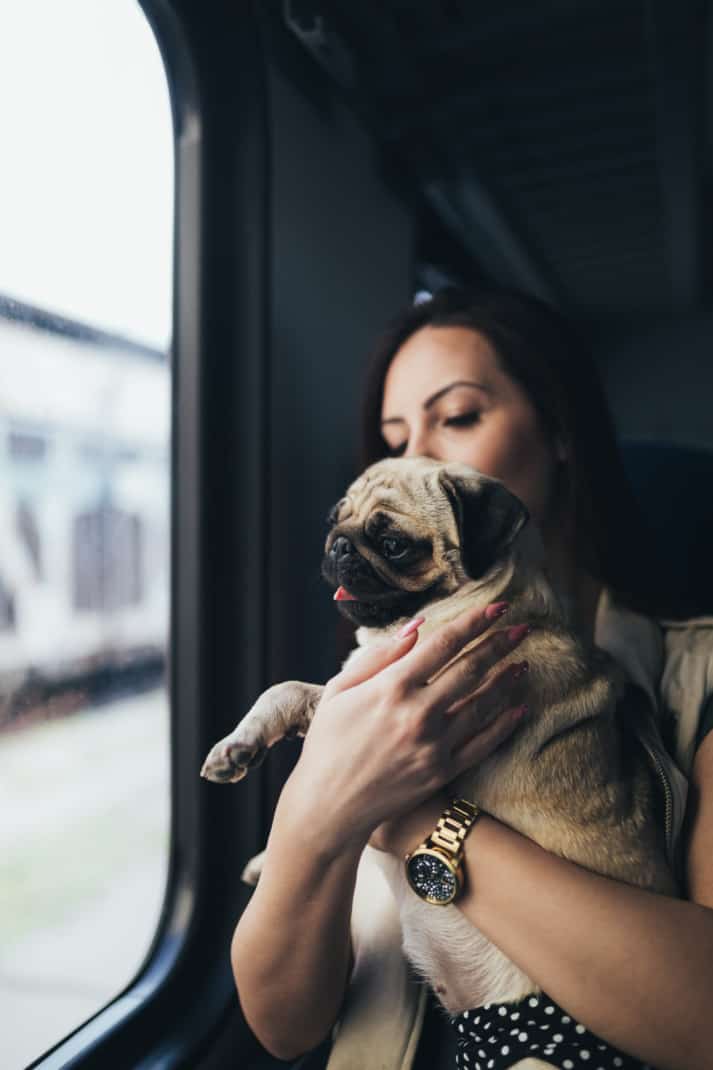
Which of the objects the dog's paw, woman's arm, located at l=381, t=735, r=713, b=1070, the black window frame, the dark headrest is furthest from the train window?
the dark headrest

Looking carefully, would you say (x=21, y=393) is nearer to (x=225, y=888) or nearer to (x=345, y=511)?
(x=345, y=511)

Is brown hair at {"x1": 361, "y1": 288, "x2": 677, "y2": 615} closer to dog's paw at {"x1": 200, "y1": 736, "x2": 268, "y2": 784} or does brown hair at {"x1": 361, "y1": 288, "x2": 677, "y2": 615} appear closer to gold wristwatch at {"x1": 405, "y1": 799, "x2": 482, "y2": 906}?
gold wristwatch at {"x1": 405, "y1": 799, "x2": 482, "y2": 906}

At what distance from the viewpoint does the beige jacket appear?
0.85 metres

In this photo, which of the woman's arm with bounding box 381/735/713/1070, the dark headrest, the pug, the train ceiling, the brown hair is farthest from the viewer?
the train ceiling

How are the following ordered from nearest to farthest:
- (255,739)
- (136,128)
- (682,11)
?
1. (255,739)
2. (136,128)
3. (682,11)

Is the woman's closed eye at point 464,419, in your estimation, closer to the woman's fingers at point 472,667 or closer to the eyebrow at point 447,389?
the eyebrow at point 447,389

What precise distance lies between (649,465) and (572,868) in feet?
3.23

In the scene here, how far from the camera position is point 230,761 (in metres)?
0.72

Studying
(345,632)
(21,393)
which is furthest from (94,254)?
(345,632)

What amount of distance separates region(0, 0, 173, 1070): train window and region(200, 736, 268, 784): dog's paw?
225mm

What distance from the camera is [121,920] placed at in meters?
1.00

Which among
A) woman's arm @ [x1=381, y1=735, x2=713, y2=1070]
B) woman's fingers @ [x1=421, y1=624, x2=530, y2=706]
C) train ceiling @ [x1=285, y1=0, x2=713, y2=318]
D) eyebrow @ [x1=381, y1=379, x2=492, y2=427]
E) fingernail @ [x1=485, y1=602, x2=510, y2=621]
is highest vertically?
train ceiling @ [x1=285, y1=0, x2=713, y2=318]

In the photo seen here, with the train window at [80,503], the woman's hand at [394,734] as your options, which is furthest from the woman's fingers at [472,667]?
the train window at [80,503]

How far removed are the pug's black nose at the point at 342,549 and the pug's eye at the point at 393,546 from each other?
0.04 m
